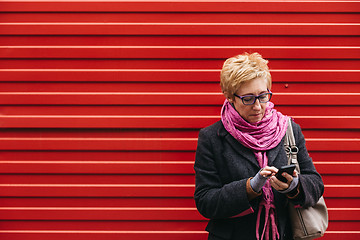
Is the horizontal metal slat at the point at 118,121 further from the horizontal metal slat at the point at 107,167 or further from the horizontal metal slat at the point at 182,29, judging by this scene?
the horizontal metal slat at the point at 182,29

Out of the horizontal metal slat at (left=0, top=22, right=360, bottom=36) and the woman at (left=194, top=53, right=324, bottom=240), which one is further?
the horizontal metal slat at (left=0, top=22, right=360, bottom=36)

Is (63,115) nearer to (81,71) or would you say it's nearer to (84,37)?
(81,71)

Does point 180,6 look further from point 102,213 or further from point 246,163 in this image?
point 102,213

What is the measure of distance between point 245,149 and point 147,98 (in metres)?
1.08

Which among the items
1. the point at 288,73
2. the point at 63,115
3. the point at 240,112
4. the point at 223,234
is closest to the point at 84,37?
the point at 63,115

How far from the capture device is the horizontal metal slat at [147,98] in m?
2.70

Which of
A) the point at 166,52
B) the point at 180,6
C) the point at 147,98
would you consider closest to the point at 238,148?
the point at 147,98

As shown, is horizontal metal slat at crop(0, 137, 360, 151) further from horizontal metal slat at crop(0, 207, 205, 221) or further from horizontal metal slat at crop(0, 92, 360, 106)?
horizontal metal slat at crop(0, 207, 205, 221)

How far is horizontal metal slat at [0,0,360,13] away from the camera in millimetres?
2678

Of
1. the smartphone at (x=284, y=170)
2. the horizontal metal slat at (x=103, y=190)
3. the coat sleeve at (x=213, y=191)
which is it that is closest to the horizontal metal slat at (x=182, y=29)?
the coat sleeve at (x=213, y=191)

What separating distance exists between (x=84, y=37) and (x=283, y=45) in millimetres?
1682

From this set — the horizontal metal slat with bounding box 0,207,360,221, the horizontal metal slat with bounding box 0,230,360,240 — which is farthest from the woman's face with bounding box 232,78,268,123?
the horizontal metal slat with bounding box 0,230,360,240

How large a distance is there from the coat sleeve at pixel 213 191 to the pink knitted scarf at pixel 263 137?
13 cm

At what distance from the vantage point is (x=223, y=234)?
192cm
